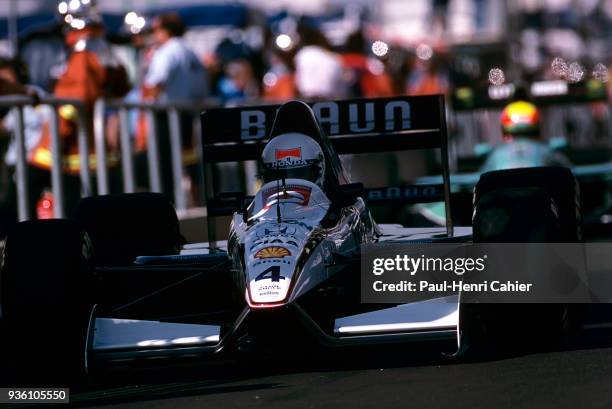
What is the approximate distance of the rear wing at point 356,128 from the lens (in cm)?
888

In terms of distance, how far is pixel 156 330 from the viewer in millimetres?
7246

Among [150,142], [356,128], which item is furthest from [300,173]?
[150,142]

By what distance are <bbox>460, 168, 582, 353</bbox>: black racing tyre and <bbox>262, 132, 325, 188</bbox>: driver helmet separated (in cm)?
86

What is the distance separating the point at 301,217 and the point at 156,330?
2.82 feet

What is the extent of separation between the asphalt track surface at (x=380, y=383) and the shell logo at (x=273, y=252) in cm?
54

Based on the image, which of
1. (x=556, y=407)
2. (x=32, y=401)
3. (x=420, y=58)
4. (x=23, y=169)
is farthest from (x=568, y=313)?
(x=420, y=58)

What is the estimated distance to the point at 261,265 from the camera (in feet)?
22.6

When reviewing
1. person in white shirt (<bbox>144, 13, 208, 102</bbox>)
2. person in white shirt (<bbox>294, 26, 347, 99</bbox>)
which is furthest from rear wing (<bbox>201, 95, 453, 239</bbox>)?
person in white shirt (<bbox>294, 26, 347, 99</bbox>)

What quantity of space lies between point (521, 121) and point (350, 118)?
5203 millimetres

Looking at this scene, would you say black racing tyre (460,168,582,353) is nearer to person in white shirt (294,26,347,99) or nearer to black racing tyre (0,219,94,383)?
black racing tyre (0,219,94,383)

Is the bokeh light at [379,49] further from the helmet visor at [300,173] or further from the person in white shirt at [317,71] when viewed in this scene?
the helmet visor at [300,173]

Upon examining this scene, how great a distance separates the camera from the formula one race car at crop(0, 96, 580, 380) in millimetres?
6980

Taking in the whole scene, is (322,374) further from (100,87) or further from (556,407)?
(100,87)

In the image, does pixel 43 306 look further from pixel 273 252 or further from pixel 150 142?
pixel 150 142
